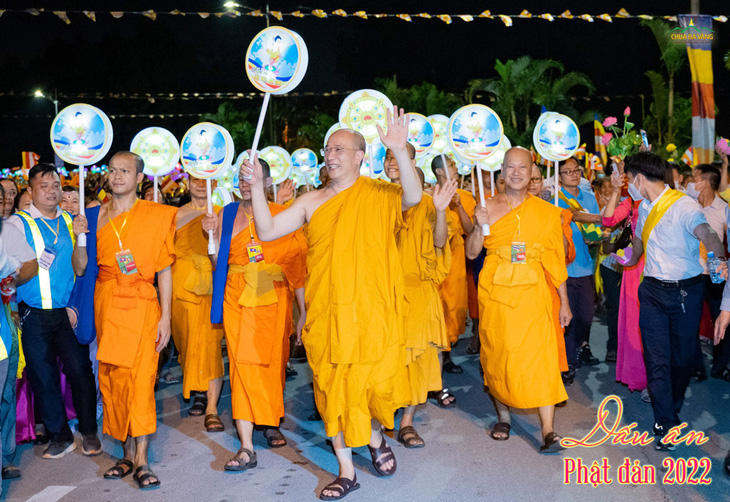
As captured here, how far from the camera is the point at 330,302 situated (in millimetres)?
4742

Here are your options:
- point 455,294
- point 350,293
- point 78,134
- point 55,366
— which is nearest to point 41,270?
point 55,366

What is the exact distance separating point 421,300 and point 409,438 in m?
1.08

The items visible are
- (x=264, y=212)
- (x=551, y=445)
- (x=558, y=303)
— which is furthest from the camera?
(x=558, y=303)

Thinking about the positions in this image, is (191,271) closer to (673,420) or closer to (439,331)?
(439,331)

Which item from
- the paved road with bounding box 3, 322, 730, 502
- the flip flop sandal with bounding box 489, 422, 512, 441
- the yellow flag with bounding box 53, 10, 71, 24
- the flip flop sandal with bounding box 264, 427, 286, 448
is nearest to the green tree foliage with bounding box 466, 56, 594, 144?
the yellow flag with bounding box 53, 10, 71, 24

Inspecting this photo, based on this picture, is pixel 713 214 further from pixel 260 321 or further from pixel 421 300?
pixel 260 321

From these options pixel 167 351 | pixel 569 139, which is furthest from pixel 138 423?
pixel 569 139

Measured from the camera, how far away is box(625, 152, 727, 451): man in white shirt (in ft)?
17.7

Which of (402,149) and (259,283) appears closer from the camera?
(402,149)

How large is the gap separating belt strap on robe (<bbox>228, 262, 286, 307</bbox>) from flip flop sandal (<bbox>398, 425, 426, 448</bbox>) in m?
1.41

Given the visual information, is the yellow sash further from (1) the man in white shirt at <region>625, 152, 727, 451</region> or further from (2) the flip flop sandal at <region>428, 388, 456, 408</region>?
(2) the flip flop sandal at <region>428, 388, 456, 408</region>

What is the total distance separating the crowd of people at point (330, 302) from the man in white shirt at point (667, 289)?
1 centimetres

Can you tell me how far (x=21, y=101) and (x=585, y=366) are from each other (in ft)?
128

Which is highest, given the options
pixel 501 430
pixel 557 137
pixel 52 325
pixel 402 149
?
pixel 557 137
